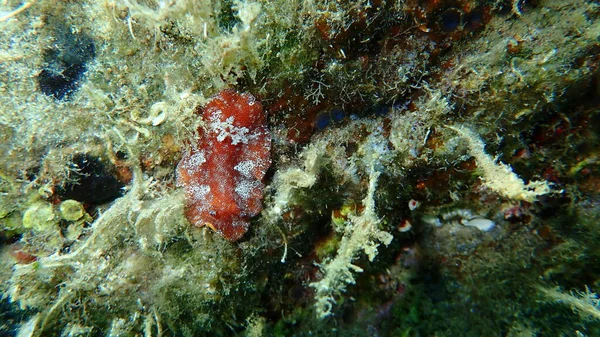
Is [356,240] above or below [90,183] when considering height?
below

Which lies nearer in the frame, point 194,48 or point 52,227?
point 194,48

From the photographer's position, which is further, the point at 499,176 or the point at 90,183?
the point at 90,183

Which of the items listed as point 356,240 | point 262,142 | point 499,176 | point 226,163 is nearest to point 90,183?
point 226,163

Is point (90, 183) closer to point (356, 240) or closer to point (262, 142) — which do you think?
point (262, 142)

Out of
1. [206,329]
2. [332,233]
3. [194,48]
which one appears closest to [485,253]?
[332,233]

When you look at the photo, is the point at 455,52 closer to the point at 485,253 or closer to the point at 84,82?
the point at 485,253

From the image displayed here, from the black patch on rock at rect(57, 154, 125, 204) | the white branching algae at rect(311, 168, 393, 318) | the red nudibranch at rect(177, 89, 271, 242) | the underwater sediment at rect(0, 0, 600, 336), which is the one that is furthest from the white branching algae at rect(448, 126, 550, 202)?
the black patch on rock at rect(57, 154, 125, 204)
